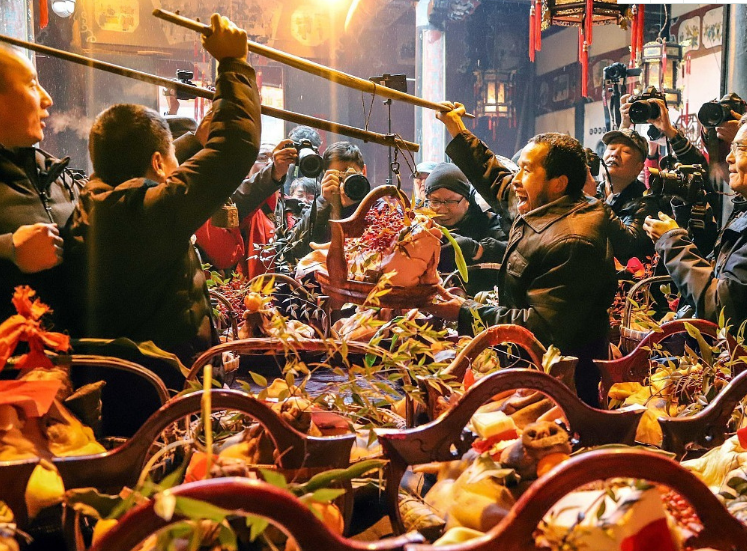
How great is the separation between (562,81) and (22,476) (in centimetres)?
817

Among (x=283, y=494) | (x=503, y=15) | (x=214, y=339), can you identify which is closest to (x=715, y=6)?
(x=503, y=15)

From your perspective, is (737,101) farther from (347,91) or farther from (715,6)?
(347,91)

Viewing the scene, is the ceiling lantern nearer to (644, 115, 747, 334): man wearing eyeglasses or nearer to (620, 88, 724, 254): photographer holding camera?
(620, 88, 724, 254): photographer holding camera

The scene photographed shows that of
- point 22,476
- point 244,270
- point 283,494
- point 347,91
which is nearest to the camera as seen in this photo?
point 283,494

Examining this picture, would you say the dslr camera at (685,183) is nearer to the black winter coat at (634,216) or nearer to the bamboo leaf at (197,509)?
the black winter coat at (634,216)

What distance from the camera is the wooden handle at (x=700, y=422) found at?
1086 millimetres

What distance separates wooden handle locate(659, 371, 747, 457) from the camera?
1086 millimetres

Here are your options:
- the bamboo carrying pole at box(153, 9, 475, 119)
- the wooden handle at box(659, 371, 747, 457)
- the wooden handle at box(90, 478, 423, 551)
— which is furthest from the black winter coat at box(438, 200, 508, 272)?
the wooden handle at box(90, 478, 423, 551)

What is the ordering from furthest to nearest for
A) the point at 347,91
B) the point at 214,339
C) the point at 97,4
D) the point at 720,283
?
→ the point at 347,91 < the point at 97,4 < the point at 720,283 < the point at 214,339

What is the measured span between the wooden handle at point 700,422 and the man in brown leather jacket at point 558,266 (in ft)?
2.22

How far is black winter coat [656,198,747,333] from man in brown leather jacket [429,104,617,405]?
19 centimetres

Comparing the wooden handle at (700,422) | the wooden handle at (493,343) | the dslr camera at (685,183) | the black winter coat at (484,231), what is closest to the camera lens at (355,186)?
Answer: the black winter coat at (484,231)

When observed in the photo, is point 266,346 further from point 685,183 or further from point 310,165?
point 685,183

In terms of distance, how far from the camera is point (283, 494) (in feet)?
2.05
